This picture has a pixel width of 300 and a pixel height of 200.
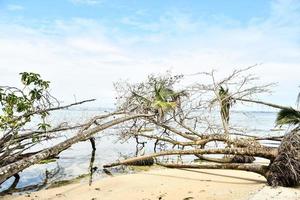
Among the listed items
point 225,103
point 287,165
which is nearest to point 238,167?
point 287,165

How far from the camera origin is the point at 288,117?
11.8 m

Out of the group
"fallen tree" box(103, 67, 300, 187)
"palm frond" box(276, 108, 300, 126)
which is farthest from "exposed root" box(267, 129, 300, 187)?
"palm frond" box(276, 108, 300, 126)

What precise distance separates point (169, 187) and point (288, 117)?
5.75 meters

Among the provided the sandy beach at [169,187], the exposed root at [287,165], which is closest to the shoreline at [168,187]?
the sandy beach at [169,187]

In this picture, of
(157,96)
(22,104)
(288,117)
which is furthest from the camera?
(157,96)

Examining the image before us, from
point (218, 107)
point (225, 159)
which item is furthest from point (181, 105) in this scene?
point (225, 159)

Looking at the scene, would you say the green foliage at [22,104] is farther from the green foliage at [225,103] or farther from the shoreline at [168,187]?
the green foliage at [225,103]

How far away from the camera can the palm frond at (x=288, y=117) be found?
38.1ft

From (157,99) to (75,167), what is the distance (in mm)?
7168

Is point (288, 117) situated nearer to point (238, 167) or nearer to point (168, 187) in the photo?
point (238, 167)

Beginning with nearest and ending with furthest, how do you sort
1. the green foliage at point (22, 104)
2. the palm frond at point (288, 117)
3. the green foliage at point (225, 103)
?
the green foliage at point (22, 104) → the palm frond at point (288, 117) → the green foliage at point (225, 103)

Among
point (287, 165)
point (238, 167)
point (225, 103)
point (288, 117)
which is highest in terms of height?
point (225, 103)

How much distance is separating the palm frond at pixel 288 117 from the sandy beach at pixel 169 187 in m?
3.65

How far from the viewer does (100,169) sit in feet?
38.2
